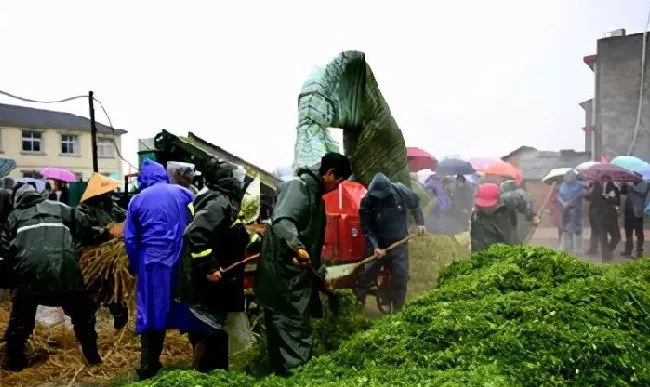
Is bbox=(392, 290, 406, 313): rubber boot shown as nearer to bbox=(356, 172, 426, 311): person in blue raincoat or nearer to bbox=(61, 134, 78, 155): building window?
bbox=(356, 172, 426, 311): person in blue raincoat

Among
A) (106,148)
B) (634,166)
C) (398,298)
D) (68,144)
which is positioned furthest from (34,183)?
(106,148)

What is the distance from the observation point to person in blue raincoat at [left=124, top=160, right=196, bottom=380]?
4977 mm

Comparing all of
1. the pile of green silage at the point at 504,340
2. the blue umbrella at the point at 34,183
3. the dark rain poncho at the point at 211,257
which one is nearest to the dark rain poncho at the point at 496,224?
the pile of green silage at the point at 504,340

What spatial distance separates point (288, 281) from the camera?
4266 millimetres

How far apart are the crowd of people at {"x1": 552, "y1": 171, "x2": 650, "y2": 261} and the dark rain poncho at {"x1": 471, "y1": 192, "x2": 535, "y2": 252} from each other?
449 cm

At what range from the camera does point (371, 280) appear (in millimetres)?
7375

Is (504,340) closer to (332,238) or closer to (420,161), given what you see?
(332,238)

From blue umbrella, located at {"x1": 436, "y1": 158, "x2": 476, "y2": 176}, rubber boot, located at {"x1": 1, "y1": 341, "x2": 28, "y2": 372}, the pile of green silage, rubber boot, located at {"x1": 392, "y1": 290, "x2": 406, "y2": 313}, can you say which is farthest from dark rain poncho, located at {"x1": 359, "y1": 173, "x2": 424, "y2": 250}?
blue umbrella, located at {"x1": 436, "y1": 158, "x2": 476, "y2": 176}

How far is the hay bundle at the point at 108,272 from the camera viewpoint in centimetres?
626

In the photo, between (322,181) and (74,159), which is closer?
(322,181)

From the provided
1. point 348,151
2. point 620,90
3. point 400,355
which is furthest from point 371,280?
point 620,90

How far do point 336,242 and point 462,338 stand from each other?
4405 mm

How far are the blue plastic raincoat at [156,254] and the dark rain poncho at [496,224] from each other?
462cm

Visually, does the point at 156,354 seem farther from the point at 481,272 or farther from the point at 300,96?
the point at 300,96
